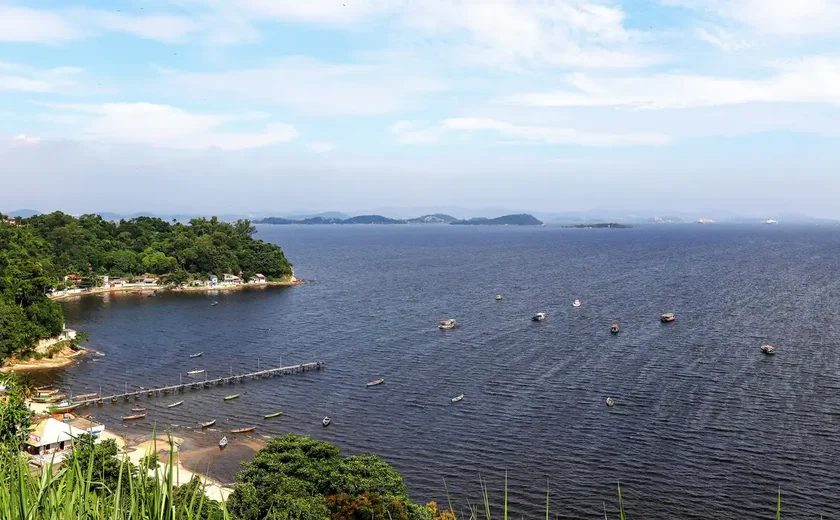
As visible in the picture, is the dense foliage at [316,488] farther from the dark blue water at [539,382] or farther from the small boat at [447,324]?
the small boat at [447,324]

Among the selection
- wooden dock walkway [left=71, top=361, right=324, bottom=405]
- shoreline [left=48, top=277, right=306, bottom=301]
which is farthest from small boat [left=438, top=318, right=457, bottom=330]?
shoreline [left=48, top=277, right=306, bottom=301]

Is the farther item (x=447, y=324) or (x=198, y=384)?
(x=447, y=324)

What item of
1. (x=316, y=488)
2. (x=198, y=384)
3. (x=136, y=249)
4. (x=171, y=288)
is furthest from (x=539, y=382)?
(x=136, y=249)

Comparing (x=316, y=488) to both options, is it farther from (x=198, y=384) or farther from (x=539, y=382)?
(x=198, y=384)

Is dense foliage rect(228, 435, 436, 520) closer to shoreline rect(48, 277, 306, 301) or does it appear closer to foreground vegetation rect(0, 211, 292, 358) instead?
foreground vegetation rect(0, 211, 292, 358)

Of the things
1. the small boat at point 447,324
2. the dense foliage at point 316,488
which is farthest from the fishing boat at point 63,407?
the small boat at point 447,324

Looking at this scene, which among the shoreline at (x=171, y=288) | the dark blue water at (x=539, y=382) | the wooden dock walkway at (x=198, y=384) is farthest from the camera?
the shoreline at (x=171, y=288)
